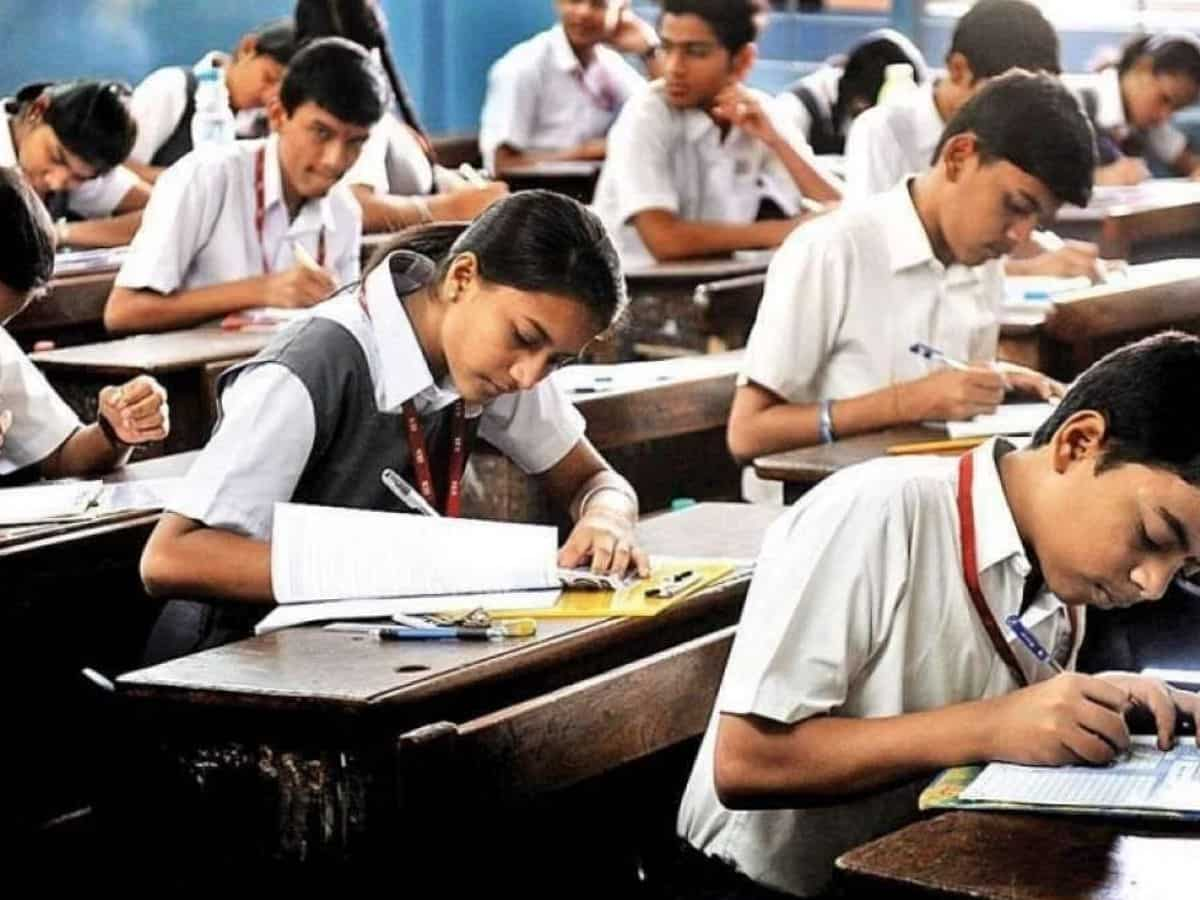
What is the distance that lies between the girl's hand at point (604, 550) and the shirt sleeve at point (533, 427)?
288 mm

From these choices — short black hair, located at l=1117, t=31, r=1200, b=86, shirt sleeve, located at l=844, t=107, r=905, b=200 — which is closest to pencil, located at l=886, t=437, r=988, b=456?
shirt sleeve, located at l=844, t=107, r=905, b=200

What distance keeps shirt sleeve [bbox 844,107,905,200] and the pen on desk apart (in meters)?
2.92

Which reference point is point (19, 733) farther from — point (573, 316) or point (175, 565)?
point (573, 316)

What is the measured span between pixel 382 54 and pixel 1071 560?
478 centimetres

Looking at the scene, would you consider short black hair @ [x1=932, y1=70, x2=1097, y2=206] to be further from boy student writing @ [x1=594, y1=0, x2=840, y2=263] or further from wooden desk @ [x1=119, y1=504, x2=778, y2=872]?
boy student writing @ [x1=594, y1=0, x2=840, y2=263]

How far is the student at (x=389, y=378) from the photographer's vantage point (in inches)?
105

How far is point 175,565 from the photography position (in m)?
2.64

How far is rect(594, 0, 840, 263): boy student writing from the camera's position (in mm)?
5949

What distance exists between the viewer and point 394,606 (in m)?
2.51

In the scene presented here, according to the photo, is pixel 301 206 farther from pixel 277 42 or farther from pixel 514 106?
pixel 514 106

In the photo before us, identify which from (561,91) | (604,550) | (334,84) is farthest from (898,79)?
(604,550)

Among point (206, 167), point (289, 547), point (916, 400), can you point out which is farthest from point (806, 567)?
point (206, 167)

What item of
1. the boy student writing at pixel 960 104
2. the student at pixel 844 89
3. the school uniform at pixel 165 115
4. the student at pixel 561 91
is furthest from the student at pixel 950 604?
the student at pixel 561 91

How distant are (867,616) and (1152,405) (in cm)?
29
